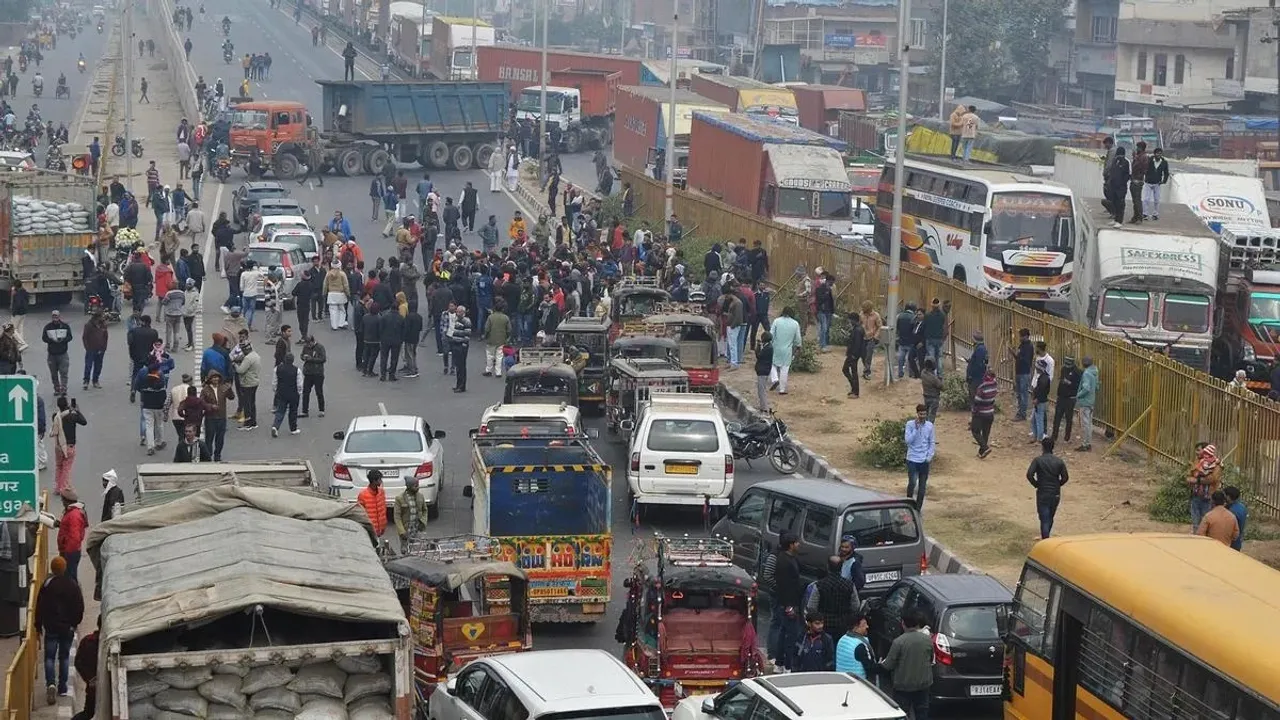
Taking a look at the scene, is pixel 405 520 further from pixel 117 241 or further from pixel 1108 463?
pixel 117 241

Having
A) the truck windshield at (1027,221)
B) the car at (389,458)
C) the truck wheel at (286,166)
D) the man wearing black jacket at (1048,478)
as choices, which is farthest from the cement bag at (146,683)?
the truck wheel at (286,166)

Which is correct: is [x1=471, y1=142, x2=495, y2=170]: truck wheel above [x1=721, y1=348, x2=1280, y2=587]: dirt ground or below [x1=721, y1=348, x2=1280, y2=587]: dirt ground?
above

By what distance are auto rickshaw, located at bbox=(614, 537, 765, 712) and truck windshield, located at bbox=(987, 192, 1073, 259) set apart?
22.4 m

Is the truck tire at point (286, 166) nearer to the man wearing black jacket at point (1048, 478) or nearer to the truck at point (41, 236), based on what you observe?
the truck at point (41, 236)

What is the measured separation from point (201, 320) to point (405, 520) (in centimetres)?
1764

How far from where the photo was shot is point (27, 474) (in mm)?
14984

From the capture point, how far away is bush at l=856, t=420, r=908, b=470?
25.9 metres

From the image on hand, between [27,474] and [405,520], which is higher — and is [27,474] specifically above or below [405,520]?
above

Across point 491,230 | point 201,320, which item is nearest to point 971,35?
point 491,230

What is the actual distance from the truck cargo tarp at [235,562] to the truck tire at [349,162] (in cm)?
4474

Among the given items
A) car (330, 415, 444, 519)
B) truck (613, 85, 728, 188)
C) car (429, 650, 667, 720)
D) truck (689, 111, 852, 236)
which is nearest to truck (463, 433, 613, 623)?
car (330, 415, 444, 519)

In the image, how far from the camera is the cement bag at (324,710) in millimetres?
12117

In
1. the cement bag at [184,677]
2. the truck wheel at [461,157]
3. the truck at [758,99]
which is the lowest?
the cement bag at [184,677]

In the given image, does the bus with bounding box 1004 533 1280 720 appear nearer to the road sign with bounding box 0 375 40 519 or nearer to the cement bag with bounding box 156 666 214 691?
the cement bag with bounding box 156 666 214 691
